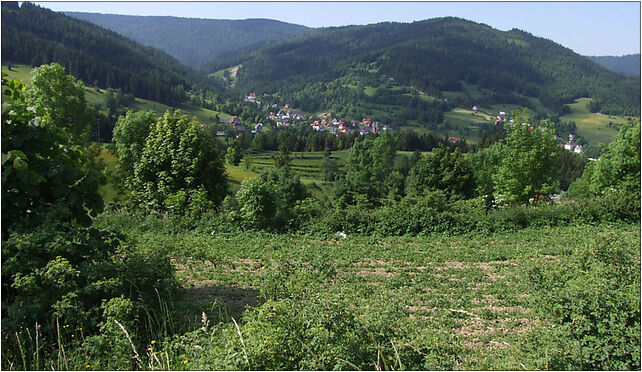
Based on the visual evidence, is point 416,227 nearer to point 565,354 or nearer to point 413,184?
point 565,354

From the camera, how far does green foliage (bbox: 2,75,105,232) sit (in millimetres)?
5871

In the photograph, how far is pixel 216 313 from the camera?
7.26 m

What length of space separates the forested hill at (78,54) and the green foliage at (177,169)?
146164 mm

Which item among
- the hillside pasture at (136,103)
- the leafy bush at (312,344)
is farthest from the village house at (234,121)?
the leafy bush at (312,344)

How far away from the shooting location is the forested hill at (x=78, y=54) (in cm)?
14850

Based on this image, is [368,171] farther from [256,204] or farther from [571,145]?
[571,145]

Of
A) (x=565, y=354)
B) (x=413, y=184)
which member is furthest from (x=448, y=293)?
(x=413, y=184)

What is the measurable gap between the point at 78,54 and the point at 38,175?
7404 inches

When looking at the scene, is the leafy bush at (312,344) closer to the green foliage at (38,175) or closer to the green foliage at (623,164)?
the green foliage at (38,175)

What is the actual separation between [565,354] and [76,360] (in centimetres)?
585

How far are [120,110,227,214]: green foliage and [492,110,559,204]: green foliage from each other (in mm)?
21024

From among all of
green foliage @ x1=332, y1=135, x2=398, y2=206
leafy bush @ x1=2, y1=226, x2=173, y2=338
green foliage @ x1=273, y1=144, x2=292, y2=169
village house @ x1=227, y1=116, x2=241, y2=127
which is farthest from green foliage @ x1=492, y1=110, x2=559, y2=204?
village house @ x1=227, y1=116, x2=241, y2=127

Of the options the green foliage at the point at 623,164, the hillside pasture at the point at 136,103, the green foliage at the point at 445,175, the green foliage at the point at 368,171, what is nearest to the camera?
the green foliage at the point at 623,164

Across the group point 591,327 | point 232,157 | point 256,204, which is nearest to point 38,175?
point 591,327
